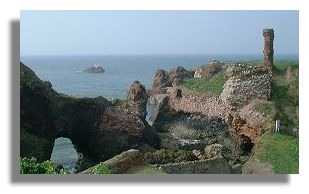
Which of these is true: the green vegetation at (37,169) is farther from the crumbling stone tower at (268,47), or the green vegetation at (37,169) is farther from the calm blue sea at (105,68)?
the crumbling stone tower at (268,47)

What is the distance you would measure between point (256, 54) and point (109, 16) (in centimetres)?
240

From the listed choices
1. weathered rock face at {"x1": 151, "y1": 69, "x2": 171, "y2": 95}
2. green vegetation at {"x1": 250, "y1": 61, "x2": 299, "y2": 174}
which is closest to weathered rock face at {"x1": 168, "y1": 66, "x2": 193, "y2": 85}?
weathered rock face at {"x1": 151, "y1": 69, "x2": 171, "y2": 95}

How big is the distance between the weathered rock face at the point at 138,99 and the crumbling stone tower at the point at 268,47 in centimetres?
220

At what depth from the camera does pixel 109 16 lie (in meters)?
9.06

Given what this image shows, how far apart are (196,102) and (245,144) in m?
1.68

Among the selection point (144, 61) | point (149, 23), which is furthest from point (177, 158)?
point (149, 23)

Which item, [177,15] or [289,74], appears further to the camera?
[289,74]

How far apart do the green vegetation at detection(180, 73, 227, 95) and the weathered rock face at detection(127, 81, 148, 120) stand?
3.18 ft

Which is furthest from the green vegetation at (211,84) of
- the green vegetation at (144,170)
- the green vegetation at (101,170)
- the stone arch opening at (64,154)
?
the green vegetation at (101,170)

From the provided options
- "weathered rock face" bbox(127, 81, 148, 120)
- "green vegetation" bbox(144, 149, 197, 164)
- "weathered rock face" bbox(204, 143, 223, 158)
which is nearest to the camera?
"green vegetation" bbox(144, 149, 197, 164)

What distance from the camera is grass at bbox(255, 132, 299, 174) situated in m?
9.01

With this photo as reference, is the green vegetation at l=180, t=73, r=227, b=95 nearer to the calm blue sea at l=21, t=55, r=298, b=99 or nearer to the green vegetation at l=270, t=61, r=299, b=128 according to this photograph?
the green vegetation at l=270, t=61, r=299, b=128

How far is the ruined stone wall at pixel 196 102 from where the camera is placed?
11484 mm
